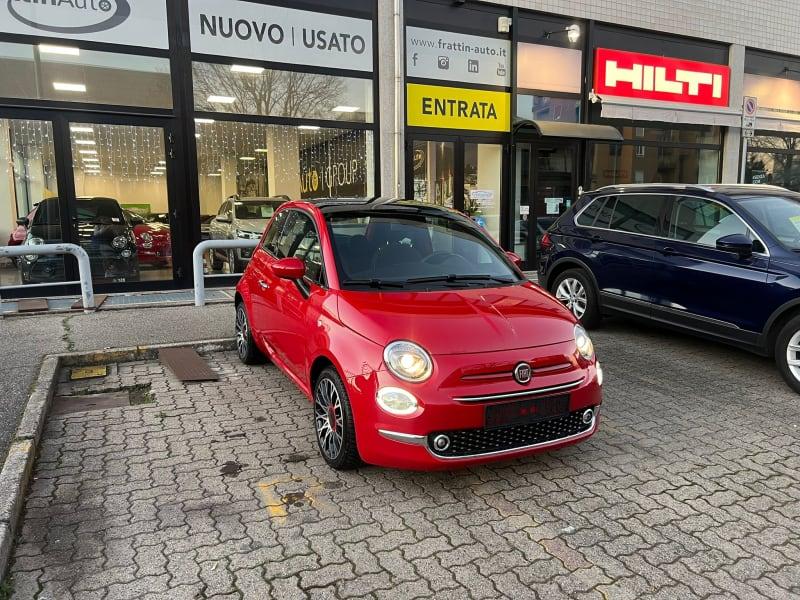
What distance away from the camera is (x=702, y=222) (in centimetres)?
617

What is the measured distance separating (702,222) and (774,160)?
1201 centimetres

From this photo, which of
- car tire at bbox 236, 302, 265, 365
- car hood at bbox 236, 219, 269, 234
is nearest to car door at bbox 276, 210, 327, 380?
car tire at bbox 236, 302, 265, 365

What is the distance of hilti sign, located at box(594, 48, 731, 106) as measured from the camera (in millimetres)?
12695

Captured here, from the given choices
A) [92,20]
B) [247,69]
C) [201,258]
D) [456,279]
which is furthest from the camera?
[247,69]

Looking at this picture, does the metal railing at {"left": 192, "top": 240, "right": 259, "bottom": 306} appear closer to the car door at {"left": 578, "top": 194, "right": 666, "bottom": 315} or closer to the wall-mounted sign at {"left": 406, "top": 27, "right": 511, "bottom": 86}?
the car door at {"left": 578, "top": 194, "right": 666, "bottom": 315}

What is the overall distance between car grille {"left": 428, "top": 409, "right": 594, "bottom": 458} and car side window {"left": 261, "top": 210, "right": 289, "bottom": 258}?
2.67 meters

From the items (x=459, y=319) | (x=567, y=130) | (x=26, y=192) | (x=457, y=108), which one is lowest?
(x=459, y=319)

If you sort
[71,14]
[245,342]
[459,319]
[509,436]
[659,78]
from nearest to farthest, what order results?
[509,436]
[459,319]
[245,342]
[71,14]
[659,78]

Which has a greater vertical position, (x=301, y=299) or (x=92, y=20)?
(x=92, y=20)

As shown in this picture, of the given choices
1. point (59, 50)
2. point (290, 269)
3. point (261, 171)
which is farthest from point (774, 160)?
point (59, 50)

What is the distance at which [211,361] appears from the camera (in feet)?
20.5

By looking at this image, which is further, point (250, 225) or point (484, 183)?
point (484, 183)

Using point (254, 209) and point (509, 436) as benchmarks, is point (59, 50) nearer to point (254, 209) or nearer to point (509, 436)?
point (254, 209)

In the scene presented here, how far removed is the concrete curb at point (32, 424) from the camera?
3.05 m
